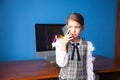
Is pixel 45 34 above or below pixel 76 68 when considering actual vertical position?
above

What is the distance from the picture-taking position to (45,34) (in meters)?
2.00

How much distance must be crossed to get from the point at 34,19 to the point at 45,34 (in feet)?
0.91

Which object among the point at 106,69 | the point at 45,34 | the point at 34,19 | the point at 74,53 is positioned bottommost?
the point at 106,69

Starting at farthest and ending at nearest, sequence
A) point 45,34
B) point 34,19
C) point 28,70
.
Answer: point 34,19, point 45,34, point 28,70

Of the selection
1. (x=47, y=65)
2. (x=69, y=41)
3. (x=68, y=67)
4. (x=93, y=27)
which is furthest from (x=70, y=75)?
(x=93, y=27)

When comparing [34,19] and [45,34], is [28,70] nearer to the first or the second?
[45,34]

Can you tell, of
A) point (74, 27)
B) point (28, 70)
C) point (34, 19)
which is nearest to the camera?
point (74, 27)

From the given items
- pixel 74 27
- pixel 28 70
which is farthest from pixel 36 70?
pixel 74 27

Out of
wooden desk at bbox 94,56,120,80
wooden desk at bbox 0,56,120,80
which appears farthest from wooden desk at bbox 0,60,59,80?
wooden desk at bbox 94,56,120,80

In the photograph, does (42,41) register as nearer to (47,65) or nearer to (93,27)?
(47,65)

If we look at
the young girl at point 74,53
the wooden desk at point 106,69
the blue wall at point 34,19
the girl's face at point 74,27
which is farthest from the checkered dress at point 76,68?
the blue wall at point 34,19

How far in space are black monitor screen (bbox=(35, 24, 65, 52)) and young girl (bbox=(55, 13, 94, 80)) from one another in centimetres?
53

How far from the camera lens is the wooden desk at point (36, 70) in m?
1.58

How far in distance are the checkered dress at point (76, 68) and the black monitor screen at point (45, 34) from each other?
1.86 feet
